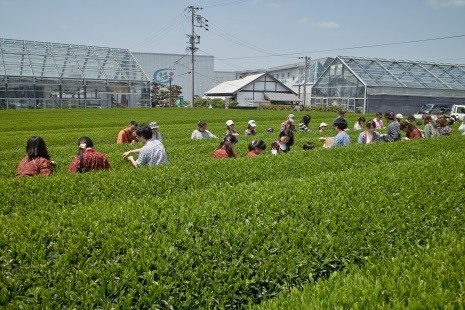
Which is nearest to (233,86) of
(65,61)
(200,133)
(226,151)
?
(65,61)

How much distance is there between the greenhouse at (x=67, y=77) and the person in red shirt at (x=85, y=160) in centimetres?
4486

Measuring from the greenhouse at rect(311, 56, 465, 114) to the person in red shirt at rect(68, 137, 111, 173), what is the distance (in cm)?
4425

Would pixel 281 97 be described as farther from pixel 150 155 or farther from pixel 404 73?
pixel 150 155

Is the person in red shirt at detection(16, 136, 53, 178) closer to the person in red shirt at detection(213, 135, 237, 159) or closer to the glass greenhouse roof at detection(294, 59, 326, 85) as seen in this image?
the person in red shirt at detection(213, 135, 237, 159)

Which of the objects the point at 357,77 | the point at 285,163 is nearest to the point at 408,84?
the point at 357,77

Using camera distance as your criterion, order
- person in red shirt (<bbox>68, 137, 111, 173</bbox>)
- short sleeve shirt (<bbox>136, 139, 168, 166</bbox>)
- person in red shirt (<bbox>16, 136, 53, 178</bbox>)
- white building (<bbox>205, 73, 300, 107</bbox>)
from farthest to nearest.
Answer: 1. white building (<bbox>205, 73, 300, 107</bbox>)
2. short sleeve shirt (<bbox>136, 139, 168, 166</bbox>)
3. person in red shirt (<bbox>68, 137, 111, 173</bbox>)
4. person in red shirt (<bbox>16, 136, 53, 178</bbox>)

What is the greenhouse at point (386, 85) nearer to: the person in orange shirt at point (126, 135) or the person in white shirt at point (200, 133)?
the person in white shirt at point (200, 133)

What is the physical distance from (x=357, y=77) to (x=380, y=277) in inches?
1877

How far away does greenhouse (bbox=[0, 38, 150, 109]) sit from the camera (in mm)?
46031

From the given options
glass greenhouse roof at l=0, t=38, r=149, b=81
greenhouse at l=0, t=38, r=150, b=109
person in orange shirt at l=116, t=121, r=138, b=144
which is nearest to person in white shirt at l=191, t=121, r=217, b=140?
person in orange shirt at l=116, t=121, r=138, b=144

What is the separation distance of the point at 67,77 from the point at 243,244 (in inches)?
1963

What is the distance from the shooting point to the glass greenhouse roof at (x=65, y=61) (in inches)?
1855

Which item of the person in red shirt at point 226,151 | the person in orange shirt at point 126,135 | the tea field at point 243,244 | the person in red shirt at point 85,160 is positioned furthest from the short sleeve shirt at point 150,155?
the person in orange shirt at point 126,135

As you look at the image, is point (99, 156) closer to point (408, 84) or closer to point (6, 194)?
point (6, 194)
